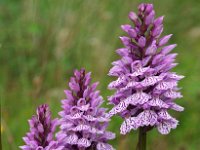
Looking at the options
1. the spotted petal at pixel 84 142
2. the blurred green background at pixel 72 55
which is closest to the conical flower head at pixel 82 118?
the spotted petal at pixel 84 142

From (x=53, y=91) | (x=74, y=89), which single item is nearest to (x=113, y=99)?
(x=74, y=89)

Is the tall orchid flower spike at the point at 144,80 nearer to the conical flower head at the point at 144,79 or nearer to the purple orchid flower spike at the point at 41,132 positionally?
the conical flower head at the point at 144,79

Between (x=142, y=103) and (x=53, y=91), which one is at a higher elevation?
(x=53, y=91)

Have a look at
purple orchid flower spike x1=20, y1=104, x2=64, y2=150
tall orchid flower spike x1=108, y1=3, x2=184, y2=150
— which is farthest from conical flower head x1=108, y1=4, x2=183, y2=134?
purple orchid flower spike x1=20, y1=104, x2=64, y2=150

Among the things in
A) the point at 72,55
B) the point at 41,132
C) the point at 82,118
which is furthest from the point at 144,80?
the point at 72,55

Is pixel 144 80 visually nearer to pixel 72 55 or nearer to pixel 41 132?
pixel 41 132

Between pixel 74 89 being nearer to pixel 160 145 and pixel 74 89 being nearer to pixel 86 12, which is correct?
pixel 160 145
